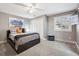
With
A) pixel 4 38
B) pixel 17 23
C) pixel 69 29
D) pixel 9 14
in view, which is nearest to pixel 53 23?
pixel 69 29

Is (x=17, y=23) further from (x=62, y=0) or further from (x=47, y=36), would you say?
(x=62, y=0)

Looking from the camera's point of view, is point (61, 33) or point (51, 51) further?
point (61, 33)

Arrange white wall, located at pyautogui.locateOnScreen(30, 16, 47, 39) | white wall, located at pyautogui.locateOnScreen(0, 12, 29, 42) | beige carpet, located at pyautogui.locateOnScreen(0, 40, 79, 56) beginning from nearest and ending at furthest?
1. beige carpet, located at pyautogui.locateOnScreen(0, 40, 79, 56)
2. white wall, located at pyautogui.locateOnScreen(0, 12, 29, 42)
3. white wall, located at pyautogui.locateOnScreen(30, 16, 47, 39)

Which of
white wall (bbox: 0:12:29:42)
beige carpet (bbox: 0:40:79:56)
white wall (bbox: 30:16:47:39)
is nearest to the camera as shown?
beige carpet (bbox: 0:40:79:56)

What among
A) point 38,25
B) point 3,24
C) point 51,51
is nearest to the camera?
point 51,51

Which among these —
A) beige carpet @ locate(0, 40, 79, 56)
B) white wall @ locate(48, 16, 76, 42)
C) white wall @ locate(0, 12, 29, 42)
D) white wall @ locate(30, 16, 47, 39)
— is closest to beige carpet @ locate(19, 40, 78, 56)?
beige carpet @ locate(0, 40, 79, 56)

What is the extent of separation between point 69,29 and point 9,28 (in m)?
4.10

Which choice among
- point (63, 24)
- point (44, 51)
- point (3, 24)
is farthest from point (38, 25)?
point (3, 24)

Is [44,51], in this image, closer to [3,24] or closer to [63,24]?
[63,24]

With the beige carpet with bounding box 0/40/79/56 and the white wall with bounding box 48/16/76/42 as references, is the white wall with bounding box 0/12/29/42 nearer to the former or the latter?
the beige carpet with bounding box 0/40/79/56

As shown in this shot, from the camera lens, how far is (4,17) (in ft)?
13.9

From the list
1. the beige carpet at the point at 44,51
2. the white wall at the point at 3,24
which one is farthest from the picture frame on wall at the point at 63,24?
the white wall at the point at 3,24

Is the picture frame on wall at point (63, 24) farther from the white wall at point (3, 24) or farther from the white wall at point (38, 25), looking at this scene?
the white wall at point (3, 24)


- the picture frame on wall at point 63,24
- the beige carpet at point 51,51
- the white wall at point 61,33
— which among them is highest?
the picture frame on wall at point 63,24
